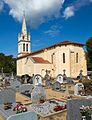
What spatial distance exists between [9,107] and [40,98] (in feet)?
7.61

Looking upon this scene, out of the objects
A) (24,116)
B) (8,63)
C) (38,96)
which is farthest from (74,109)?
(8,63)

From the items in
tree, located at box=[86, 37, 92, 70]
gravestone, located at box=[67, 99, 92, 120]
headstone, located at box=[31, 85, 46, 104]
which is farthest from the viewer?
tree, located at box=[86, 37, 92, 70]

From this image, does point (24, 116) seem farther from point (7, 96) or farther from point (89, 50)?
point (89, 50)

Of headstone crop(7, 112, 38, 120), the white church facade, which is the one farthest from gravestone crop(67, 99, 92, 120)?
the white church facade

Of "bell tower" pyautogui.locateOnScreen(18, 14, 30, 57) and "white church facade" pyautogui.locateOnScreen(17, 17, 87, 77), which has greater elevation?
"bell tower" pyautogui.locateOnScreen(18, 14, 30, 57)

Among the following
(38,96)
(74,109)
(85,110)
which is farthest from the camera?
(38,96)

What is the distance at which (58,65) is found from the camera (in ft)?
163

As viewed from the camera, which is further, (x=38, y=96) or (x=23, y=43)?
(x=23, y=43)

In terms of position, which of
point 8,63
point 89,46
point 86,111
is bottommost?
point 86,111

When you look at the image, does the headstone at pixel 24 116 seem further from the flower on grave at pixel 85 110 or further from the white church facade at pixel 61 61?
the white church facade at pixel 61 61

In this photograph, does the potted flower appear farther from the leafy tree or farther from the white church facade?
the leafy tree

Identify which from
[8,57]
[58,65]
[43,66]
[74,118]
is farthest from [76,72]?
[74,118]

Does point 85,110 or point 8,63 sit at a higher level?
point 8,63

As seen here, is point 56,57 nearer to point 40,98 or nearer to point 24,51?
point 24,51
